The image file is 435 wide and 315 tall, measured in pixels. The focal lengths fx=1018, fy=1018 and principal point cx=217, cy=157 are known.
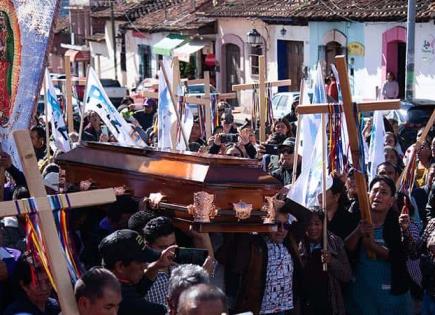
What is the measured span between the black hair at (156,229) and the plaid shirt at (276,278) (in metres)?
0.94

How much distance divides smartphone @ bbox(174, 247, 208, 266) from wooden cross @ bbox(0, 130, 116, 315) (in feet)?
3.92

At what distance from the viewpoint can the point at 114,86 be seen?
104ft

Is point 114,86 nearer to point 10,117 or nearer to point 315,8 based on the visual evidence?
point 315,8

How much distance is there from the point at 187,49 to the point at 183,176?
28995 mm

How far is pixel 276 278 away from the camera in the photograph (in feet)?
20.3

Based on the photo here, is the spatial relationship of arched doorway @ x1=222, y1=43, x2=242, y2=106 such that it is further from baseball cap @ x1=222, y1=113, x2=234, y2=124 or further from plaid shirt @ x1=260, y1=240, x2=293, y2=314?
plaid shirt @ x1=260, y1=240, x2=293, y2=314

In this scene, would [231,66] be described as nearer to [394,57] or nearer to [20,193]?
[394,57]

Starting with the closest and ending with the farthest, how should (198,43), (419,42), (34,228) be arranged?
1. (34,228)
2. (419,42)
3. (198,43)

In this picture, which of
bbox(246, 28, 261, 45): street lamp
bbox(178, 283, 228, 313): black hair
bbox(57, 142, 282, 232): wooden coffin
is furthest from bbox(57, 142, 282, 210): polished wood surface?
bbox(246, 28, 261, 45): street lamp

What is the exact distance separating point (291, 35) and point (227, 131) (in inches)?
694

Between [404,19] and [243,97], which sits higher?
[404,19]

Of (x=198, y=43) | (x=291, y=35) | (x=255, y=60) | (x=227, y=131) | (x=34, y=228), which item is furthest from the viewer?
(x=198, y=43)

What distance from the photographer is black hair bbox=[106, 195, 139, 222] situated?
6.29 m

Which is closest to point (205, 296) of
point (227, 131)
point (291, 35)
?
point (227, 131)
